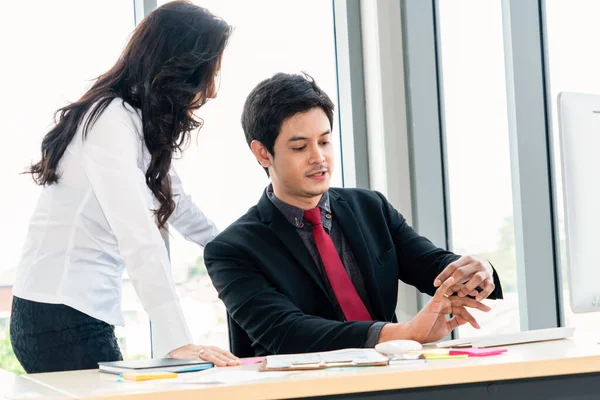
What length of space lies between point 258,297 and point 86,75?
1214 millimetres

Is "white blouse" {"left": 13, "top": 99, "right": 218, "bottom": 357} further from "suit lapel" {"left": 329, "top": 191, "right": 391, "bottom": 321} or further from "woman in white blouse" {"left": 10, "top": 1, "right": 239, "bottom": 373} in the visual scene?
"suit lapel" {"left": 329, "top": 191, "right": 391, "bottom": 321}

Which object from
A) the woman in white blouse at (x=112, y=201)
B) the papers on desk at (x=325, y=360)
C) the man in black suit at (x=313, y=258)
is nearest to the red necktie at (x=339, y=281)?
the man in black suit at (x=313, y=258)

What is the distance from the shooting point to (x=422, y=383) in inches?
49.4

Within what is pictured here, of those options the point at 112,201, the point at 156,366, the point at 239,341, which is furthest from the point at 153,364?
the point at 239,341

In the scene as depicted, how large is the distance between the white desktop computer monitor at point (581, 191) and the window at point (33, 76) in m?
1.64

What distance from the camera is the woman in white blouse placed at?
177 centimetres

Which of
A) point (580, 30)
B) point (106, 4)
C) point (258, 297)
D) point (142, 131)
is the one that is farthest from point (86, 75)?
point (580, 30)

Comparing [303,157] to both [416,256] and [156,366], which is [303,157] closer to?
[416,256]

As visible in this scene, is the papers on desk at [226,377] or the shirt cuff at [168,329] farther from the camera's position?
the shirt cuff at [168,329]

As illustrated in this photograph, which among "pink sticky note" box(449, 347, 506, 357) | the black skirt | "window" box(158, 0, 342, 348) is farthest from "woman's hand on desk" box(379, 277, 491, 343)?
"window" box(158, 0, 342, 348)

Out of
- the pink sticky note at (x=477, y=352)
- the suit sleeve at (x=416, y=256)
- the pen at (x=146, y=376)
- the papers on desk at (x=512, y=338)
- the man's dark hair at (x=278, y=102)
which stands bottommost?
the papers on desk at (x=512, y=338)

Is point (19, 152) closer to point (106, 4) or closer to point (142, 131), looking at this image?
point (106, 4)

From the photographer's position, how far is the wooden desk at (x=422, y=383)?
1.20 metres

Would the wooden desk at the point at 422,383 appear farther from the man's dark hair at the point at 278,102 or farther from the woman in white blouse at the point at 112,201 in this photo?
the man's dark hair at the point at 278,102
